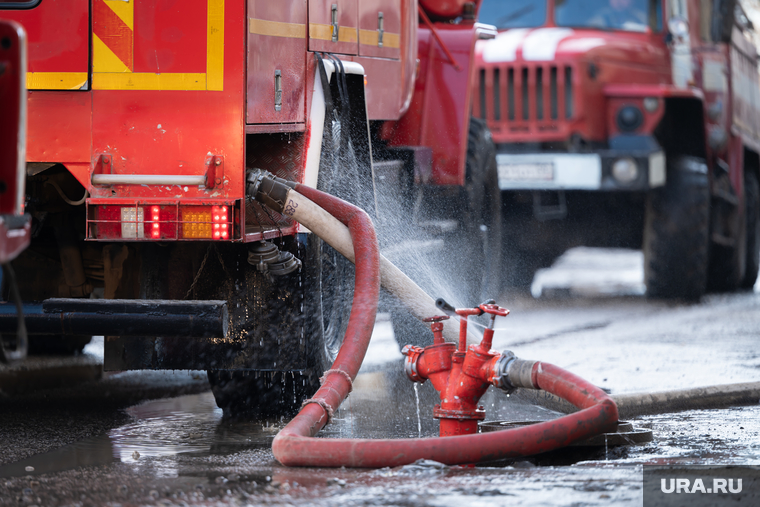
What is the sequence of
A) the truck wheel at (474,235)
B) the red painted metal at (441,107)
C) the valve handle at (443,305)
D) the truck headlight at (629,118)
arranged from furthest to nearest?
the truck headlight at (629,118) < the truck wheel at (474,235) < the red painted metal at (441,107) < the valve handle at (443,305)

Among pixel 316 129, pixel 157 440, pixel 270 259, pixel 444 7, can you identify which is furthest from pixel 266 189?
pixel 444 7

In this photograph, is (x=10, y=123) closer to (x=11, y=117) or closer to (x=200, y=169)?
(x=11, y=117)

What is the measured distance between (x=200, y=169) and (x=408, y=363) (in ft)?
3.77

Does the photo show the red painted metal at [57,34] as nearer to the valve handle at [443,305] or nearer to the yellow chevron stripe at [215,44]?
the yellow chevron stripe at [215,44]

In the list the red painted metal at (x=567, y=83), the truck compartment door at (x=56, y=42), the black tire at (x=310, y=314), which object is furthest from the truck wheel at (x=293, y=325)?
the red painted metal at (x=567, y=83)

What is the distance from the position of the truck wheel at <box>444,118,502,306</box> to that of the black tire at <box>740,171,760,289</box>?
6.21 meters

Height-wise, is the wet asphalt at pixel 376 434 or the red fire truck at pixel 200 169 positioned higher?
the red fire truck at pixel 200 169

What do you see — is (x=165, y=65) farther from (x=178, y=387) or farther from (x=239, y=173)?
(x=178, y=387)

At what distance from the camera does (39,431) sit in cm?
484

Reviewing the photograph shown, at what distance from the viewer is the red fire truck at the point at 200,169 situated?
3.95 metres

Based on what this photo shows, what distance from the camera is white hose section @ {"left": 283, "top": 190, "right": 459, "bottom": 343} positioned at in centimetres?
429

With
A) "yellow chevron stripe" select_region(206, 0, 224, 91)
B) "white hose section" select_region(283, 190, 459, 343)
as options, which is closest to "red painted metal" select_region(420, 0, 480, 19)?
"white hose section" select_region(283, 190, 459, 343)

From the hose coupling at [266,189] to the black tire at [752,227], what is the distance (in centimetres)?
955

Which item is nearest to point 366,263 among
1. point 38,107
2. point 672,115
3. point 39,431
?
point 38,107
